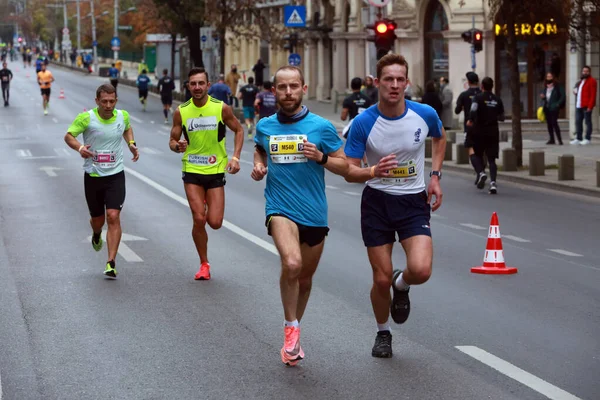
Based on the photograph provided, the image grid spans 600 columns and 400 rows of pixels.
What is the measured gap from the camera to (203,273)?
472 inches

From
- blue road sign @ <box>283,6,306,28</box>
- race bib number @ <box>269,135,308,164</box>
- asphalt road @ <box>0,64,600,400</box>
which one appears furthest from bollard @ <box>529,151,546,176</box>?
blue road sign @ <box>283,6,306,28</box>

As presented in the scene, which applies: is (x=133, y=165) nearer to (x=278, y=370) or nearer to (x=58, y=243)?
(x=58, y=243)

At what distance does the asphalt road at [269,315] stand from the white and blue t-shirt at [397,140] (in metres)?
1.09

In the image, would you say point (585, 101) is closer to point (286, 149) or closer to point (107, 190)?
point (107, 190)

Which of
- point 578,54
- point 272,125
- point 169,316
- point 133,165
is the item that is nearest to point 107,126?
point 169,316

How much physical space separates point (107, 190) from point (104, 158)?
293mm

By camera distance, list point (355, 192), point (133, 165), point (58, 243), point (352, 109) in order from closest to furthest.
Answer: point (58, 243)
point (355, 192)
point (352, 109)
point (133, 165)

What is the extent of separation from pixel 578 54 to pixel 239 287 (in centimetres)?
2483

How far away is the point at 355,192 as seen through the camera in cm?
2188

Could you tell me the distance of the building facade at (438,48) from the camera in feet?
136

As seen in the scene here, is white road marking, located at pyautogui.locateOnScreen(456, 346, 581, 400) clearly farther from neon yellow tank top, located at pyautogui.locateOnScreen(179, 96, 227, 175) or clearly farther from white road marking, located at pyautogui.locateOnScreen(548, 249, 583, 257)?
white road marking, located at pyautogui.locateOnScreen(548, 249, 583, 257)

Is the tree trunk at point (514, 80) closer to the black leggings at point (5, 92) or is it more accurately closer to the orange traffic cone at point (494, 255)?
the orange traffic cone at point (494, 255)

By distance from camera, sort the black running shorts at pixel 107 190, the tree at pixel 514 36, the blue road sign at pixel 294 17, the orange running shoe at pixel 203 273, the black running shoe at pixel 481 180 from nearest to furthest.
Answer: the orange running shoe at pixel 203 273 → the black running shorts at pixel 107 190 → the black running shoe at pixel 481 180 → the tree at pixel 514 36 → the blue road sign at pixel 294 17

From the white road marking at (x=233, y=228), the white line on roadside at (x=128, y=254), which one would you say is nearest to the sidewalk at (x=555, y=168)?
the white road marking at (x=233, y=228)
